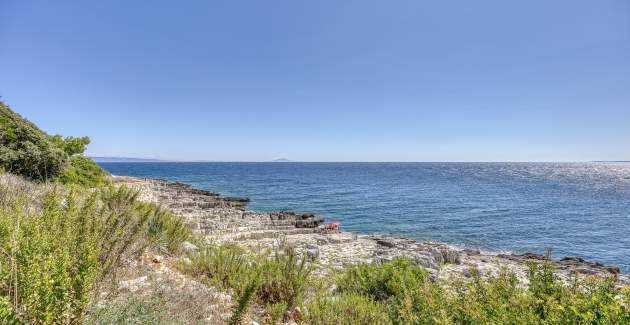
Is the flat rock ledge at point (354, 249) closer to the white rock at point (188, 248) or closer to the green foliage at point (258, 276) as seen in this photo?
the white rock at point (188, 248)

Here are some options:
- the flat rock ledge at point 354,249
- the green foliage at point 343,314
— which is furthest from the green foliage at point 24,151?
the green foliage at point 343,314

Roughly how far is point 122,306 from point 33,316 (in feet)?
3.39

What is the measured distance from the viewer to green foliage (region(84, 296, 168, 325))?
2.90 metres

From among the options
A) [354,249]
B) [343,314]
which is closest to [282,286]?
[343,314]

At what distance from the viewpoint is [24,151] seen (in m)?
12.5

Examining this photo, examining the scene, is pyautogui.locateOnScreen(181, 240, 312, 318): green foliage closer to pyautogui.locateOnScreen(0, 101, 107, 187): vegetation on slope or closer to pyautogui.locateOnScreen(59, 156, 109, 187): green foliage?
pyautogui.locateOnScreen(0, 101, 107, 187): vegetation on slope

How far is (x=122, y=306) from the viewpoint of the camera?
319cm

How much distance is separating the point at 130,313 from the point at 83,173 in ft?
74.3

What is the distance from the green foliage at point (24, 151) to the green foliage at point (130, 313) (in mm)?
11981

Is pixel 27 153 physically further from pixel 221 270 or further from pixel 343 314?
pixel 343 314

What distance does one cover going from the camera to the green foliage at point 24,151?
1188 centimetres

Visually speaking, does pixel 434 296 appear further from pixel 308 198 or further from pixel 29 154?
pixel 308 198

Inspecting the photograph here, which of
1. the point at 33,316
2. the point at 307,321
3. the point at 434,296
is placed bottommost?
the point at 307,321

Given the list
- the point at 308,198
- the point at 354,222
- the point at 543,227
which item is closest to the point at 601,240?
the point at 543,227
